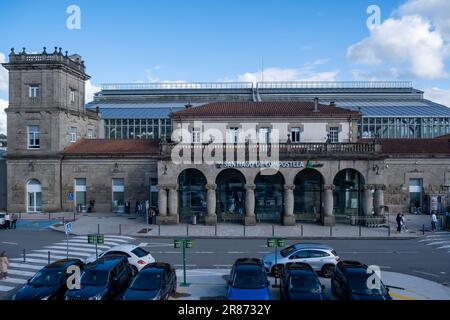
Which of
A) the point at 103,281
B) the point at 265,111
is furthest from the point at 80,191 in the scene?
the point at 103,281

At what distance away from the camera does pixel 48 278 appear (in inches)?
571

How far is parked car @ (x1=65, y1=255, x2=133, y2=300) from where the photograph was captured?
13.3 m

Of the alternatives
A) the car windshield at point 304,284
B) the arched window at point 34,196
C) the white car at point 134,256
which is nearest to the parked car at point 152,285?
the white car at point 134,256

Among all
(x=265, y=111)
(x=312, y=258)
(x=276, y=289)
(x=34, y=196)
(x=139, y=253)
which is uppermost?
(x=265, y=111)

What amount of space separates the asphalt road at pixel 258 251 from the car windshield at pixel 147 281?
5.74m

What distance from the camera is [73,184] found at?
39188 mm

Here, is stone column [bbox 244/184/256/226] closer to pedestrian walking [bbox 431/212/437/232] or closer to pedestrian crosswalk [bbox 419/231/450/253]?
pedestrian crosswalk [bbox 419/231/450/253]

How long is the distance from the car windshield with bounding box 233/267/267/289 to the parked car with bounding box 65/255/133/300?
4.36 m

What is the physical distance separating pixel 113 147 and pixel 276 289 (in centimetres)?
2839

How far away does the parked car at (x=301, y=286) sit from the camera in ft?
42.5

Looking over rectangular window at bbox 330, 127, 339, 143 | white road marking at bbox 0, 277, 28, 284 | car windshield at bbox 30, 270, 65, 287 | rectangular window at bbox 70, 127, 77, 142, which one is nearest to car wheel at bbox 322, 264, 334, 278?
car windshield at bbox 30, 270, 65, 287

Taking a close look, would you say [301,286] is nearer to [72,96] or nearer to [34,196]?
[34,196]
